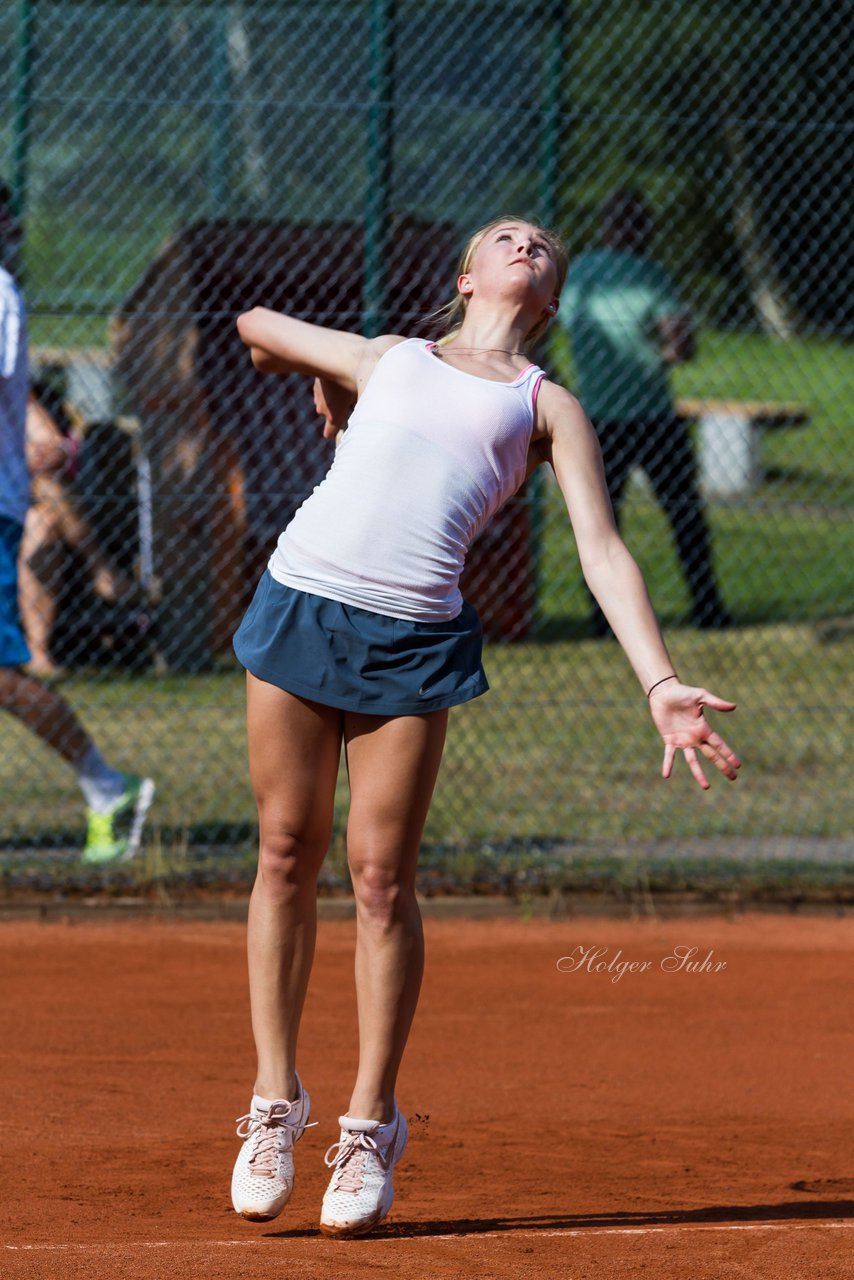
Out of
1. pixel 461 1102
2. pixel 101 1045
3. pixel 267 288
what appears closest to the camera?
pixel 461 1102

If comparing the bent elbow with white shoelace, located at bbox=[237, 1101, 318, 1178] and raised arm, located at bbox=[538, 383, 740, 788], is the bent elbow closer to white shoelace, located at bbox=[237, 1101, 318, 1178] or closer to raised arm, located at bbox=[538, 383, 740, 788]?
raised arm, located at bbox=[538, 383, 740, 788]

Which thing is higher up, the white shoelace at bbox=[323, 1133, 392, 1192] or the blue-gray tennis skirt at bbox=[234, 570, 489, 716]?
the blue-gray tennis skirt at bbox=[234, 570, 489, 716]

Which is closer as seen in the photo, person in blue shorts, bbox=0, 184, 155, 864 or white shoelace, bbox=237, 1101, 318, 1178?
white shoelace, bbox=237, 1101, 318, 1178

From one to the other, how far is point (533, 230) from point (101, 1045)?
243cm

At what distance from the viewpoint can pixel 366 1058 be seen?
10.7 ft

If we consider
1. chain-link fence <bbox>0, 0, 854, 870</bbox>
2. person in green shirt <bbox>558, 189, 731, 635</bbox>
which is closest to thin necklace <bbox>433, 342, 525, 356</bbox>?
chain-link fence <bbox>0, 0, 854, 870</bbox>

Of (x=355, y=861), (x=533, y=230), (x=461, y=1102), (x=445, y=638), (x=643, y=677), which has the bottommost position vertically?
(x=461, y=1102)

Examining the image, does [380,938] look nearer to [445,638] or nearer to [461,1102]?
[445,638]

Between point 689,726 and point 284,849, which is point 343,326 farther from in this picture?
point 689,726

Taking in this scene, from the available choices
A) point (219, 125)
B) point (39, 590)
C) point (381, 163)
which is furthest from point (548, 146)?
point (39, 590)

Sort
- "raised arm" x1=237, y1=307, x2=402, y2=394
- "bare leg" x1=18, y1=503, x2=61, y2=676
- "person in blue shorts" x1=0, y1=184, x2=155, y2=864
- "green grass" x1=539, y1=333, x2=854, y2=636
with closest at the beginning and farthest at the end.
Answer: "raised arm" x1=237, y1=307, x2=402, y2=394
"person in blue shorts" x1=0, y1=184, x2=155, y2=864
"bare leg" x1=18, y1=503, x2=61, y2=676
"green grass" x1=539, y1=333, x2=854, y2=636

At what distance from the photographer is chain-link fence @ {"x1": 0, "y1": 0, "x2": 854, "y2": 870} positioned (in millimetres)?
7312

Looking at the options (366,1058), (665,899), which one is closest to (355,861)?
(366,1058)
